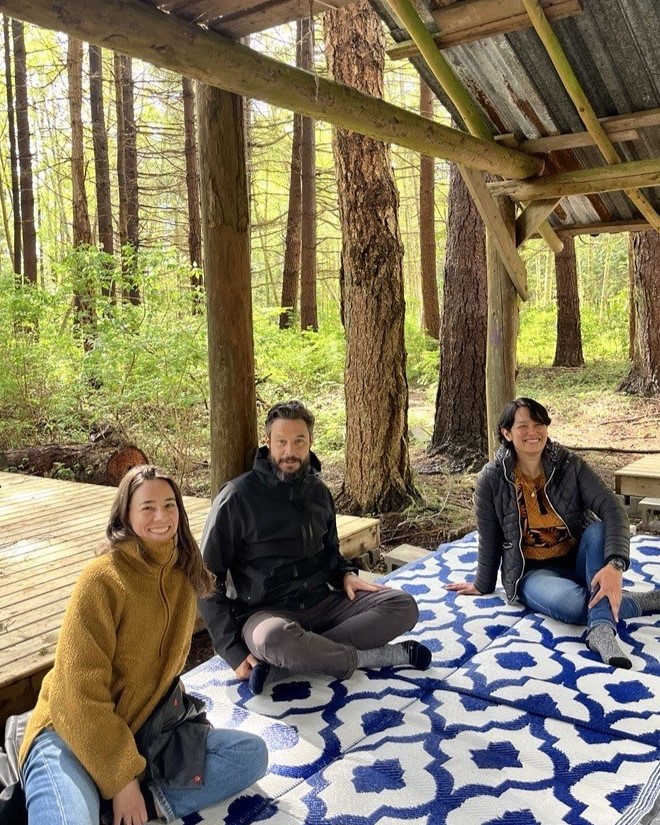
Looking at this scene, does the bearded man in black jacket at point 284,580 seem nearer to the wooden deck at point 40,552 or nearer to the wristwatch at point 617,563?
the wooden deck at point 40,552

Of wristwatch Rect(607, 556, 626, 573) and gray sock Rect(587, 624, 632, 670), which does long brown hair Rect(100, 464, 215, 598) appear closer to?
gray sock Rect(587, 624, 632, 670)

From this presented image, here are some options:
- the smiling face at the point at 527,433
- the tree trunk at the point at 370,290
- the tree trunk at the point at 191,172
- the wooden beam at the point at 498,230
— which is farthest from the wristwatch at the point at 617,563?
the tree trunk at the point at 191,172

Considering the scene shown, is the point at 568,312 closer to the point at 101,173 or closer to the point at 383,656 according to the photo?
the point at 101,173

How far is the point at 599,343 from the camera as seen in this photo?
54.6 feet

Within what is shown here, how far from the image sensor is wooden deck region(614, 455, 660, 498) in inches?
244

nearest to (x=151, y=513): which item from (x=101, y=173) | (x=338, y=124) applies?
(x=338, y=124)

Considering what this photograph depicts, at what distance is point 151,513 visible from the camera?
2375mm

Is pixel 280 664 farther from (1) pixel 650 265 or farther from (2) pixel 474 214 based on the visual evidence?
(1) pixel 650 265

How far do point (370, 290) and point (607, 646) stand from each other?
4058 millimetres

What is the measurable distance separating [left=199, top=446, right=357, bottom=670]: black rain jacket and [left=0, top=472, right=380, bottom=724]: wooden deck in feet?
2.13

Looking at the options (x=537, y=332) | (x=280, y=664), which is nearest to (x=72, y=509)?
(x=280, y=664)

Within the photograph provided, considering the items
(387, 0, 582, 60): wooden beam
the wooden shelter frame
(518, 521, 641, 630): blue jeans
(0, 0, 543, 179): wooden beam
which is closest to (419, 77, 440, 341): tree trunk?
the wooden shelter frame

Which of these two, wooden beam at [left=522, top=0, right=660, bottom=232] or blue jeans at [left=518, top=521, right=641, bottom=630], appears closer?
blue jeans at [left=518, top=521, right=641, bottom=630]

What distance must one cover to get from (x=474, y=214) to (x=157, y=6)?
5.95 m
